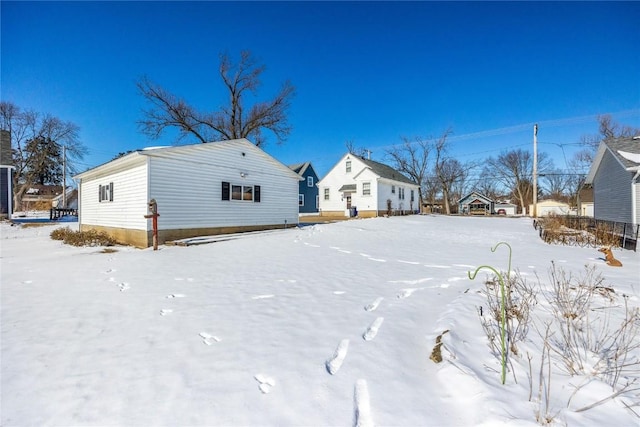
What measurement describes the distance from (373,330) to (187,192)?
1031 centimetres

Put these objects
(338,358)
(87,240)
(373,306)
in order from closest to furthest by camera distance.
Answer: (338,358)
(373,306)
(87,240)

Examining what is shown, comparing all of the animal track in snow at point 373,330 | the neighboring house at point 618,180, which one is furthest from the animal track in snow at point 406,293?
the neighboring house at point 618,180

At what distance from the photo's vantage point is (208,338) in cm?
326

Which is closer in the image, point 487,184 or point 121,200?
point 121,200

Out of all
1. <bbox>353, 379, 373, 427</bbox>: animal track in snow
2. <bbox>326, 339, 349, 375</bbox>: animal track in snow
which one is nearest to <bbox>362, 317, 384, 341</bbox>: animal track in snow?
<bbox>326, 339, 349, 375</bbox>: animal track in snow

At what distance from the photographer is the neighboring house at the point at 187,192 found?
10.9 meters

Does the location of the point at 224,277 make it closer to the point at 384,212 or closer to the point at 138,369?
the point at 138,369

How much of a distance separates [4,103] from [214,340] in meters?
47.1

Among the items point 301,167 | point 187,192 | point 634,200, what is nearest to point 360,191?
point 301,167

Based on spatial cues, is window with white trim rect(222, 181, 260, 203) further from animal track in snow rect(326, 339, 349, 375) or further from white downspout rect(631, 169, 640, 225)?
white downspout rect(631, 169, 640, 225)

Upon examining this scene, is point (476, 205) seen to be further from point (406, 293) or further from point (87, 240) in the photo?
point (87, 240)

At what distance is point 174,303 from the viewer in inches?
175

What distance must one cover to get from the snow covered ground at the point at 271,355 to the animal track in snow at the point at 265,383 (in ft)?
0.05

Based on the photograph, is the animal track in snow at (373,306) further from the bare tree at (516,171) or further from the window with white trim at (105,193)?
the bare tree at (516,171)
